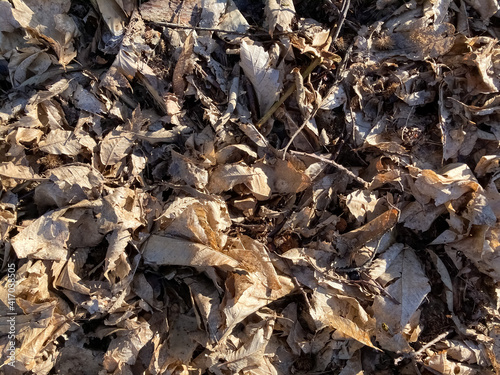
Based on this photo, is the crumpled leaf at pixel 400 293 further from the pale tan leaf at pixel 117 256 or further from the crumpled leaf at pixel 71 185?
the crumpled leaf at pixel 71 185

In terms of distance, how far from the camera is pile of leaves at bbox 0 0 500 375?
6.32ft

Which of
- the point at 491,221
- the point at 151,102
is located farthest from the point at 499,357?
the point at 151,102

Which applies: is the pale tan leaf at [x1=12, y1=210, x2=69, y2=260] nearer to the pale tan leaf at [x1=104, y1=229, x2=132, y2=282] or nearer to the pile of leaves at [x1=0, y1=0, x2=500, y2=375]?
the pile of leaves at [x1=0, y1=0, x2=500, y2=375]

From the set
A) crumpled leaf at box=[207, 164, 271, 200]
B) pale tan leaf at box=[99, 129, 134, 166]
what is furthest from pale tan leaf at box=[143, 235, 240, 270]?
pale tan leaf at box=[99, 129, 134, 166]

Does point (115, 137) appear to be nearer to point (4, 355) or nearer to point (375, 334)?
point (4, 355)

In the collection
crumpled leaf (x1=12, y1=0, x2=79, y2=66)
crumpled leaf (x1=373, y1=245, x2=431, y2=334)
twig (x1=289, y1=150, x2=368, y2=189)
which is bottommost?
crumpled leaf (x1=373, y1=245, x2=431, y2=334)

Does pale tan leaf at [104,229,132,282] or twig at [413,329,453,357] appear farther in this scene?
twig at [413,329,453,357]

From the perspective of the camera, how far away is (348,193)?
210 centimetres

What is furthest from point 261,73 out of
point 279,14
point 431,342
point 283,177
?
point 431,342

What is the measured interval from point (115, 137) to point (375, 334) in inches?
68.0

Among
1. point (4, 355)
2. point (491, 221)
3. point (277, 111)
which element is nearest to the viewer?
point (4, 355)

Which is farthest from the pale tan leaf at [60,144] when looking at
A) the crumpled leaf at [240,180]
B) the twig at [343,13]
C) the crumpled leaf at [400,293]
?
the crumpled leaf at [400,293]

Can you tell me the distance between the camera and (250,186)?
6.60 ft

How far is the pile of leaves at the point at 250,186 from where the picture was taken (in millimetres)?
1928
